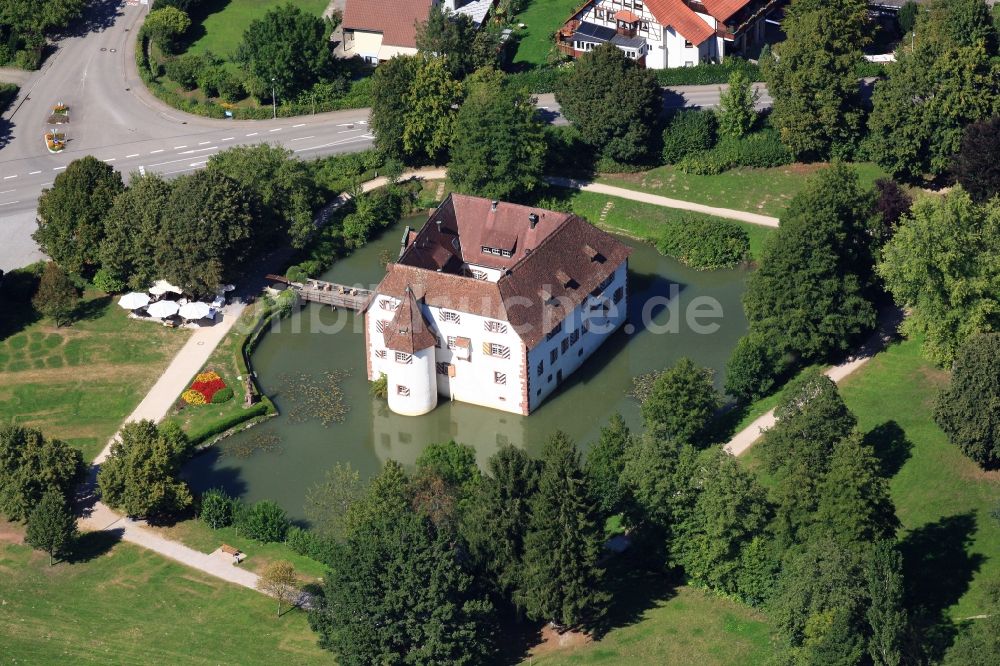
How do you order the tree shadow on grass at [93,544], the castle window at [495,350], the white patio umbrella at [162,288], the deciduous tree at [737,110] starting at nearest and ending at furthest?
the tree shadow on grass at [93,544], the castle window at [495,350], the white patio umbrella at [162,288], the deciduous tree at [737,110]

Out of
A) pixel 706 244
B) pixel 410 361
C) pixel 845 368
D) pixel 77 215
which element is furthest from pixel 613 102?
pixel 77 215

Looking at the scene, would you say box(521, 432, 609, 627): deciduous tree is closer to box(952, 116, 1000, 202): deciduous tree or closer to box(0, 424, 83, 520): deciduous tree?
box(0, 424, 83, 520): deciduous tree

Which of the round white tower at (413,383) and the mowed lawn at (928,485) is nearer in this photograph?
the mowed lawn at (928,485)

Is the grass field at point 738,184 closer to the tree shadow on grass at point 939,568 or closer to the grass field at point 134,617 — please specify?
the tree shadow on grass at point 939,568

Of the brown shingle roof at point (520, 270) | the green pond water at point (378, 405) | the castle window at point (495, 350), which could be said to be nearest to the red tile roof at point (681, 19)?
the green pond water at point (378, 405)

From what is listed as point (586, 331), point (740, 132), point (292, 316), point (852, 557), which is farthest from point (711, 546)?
point (740, 132)

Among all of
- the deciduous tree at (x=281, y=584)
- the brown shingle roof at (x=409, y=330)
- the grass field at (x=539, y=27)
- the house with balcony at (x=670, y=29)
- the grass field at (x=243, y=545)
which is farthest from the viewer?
the grass field at (x=539, y=27)

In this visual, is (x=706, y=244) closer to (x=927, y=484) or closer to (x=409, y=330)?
(x=409, y=330)

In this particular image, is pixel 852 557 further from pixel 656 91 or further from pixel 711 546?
pixel 656 91
